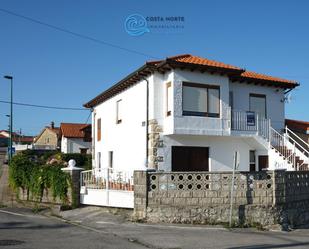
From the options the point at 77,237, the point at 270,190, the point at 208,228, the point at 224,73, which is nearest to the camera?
the point at 77,237

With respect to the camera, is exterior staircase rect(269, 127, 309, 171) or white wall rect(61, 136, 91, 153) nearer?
exterior staircase rect(269, 127, 309, 171)

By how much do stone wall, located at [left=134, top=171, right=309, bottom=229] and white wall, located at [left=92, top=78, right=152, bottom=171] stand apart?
330 cm

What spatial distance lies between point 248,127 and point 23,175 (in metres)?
11.6

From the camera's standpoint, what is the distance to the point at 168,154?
18.2m

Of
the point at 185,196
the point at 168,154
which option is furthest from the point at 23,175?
the point at 185,196

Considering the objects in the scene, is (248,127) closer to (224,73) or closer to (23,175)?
(224,73)

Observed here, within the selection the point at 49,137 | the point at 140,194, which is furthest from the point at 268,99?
the point at 49,137

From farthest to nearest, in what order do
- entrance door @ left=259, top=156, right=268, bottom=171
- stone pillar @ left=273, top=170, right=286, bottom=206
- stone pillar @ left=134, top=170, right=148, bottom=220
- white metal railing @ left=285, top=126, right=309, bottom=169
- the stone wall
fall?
entrance door @ left=259, top=156, right=268, bottom=171
white metal railing @ left=285, top=126, right=309, bottom=169
stone pillar @ left=273, top=170, right=286, bottom=206
stone pillar @ left=134, top=170, right=148, bottom=220
the stone wall

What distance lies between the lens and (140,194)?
14172 millimetres

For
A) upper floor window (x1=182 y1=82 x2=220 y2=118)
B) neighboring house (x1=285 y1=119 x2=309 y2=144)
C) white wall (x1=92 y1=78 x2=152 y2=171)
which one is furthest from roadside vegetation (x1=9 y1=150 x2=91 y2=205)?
neighboring house (x1=285 y1=119 x2=309 y2=144)

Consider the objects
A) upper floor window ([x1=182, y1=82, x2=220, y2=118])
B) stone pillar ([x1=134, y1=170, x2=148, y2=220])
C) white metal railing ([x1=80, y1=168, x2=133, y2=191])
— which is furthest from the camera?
upper floor window ([x1=182, y1=82, x2=220, y2=118])

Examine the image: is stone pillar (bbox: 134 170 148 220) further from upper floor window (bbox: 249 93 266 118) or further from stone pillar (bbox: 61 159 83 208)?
upper floor window (bbox: 249 93 266 118)

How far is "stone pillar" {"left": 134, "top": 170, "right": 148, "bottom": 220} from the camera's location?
14102 millimetres

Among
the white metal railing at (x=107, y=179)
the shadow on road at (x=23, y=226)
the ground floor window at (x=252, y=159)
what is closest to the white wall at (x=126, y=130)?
the white metal railing at (x=107, y=179)
